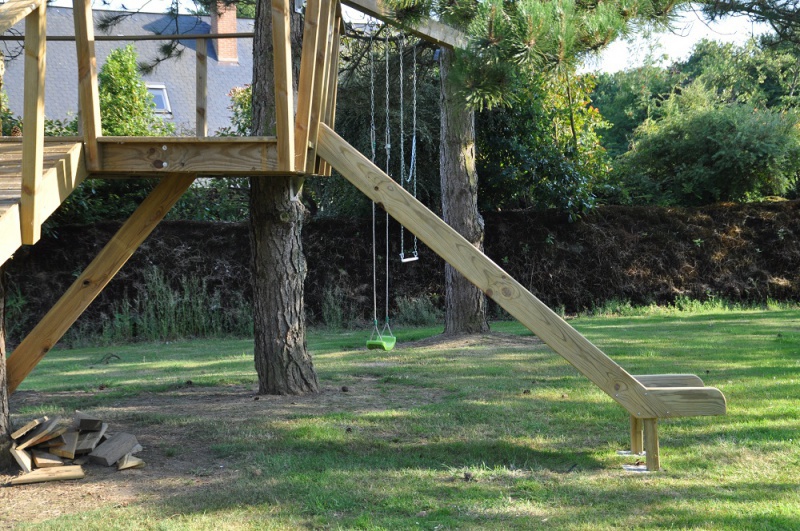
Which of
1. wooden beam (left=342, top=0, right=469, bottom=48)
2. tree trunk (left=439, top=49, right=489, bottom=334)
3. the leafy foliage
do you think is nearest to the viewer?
wooden beam (left=342, top=0, right=469, bottom=48)

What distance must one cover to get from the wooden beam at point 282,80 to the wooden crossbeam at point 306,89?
0.52ft

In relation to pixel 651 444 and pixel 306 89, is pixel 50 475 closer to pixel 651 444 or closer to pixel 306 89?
pixel 306 89

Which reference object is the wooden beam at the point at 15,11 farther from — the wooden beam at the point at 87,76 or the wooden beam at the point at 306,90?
the wooden beam at the point at 306,90

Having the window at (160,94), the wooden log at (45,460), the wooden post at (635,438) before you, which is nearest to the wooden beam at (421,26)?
the wooden post at (635,438)

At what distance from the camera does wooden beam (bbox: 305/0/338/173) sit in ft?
17.8

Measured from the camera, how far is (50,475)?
461 centimetres

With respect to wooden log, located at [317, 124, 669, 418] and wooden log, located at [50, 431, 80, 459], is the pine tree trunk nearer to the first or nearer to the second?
wooden log, located at [50, 431, 80, 459]

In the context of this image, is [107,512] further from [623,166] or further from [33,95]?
[623,166]

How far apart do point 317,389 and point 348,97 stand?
837 centimetres

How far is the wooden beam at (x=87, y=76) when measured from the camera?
477 centimetres

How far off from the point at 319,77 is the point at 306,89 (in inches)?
18.8

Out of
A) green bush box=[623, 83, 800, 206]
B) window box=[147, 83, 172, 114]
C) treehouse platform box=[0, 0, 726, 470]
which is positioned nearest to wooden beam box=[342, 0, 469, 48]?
treehouse platform box=[0, 0, 726, 470]

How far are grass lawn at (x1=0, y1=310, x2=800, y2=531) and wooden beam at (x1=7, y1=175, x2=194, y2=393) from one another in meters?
0.73

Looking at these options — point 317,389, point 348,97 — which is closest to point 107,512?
point 317,389
